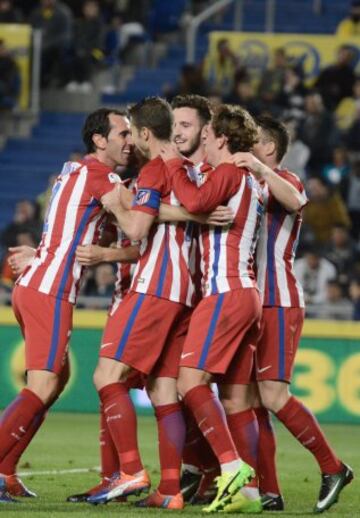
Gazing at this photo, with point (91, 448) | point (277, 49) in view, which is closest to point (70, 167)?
point (91, 448)

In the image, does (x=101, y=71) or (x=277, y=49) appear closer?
(x=277, y=49)

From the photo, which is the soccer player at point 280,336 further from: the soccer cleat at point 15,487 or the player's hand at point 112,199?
the soccer cleat at point 15,487

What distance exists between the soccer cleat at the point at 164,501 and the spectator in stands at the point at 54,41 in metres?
14.6

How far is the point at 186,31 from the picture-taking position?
2441cm

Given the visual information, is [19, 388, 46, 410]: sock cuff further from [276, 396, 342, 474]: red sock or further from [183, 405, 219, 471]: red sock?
[276, 396, 342, 474]: red sock

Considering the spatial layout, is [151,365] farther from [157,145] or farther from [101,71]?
[101,71]

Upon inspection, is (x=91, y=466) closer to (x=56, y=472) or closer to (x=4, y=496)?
(x=56, y=472)

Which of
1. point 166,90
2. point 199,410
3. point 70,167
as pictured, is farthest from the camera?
point 166,90

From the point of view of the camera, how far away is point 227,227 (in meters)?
9.21

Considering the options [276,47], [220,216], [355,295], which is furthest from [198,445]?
[276,47]

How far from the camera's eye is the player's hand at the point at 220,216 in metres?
9.10

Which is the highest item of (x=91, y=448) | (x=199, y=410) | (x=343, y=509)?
(x=199, y=410)

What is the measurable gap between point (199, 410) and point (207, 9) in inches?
631

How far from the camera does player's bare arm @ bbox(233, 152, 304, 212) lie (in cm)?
910
